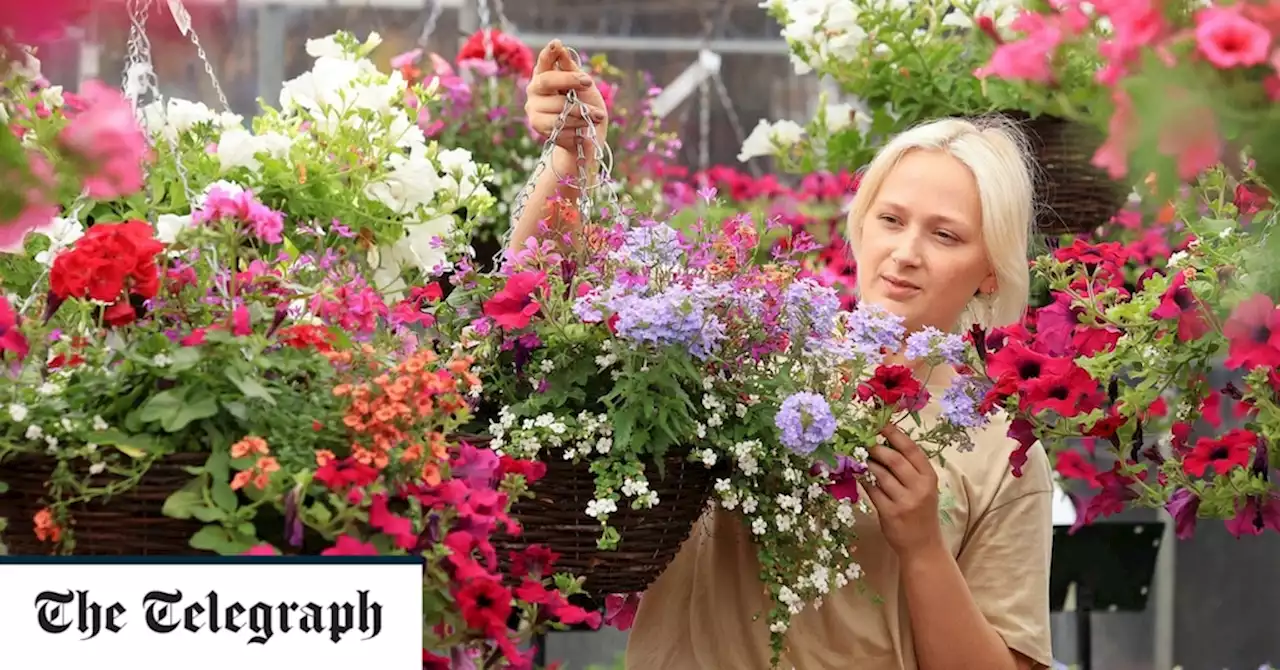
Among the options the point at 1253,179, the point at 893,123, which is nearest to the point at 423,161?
the point at 1253,179

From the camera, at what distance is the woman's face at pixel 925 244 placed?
1.82m

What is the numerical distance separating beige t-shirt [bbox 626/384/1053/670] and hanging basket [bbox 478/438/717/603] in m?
0.20

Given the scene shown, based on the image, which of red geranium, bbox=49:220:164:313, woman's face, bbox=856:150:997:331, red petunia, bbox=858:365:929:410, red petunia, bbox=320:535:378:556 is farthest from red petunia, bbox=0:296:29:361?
woman's face, bbox=856:150:997:331

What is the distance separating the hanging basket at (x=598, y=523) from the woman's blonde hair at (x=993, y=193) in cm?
59

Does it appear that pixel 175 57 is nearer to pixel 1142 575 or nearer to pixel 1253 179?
pixel 1253 179

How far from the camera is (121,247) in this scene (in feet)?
3.84

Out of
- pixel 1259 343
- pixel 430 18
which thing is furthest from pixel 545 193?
pixel 430 18

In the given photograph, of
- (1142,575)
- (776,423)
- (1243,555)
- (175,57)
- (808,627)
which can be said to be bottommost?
(1243,555)

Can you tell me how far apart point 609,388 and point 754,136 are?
1387mm

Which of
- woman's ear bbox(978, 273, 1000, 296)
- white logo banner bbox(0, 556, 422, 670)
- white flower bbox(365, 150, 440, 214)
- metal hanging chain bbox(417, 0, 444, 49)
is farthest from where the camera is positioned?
metal hanging chain bbox(417, 0, 444, 49)

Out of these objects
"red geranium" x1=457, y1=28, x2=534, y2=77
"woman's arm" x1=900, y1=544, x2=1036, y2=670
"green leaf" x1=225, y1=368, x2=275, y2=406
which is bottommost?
"woman's arm" x1=900, y1=544, x2=1036, y2=670

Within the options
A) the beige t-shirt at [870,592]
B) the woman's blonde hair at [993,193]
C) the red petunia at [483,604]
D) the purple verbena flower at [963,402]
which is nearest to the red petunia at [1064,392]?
the purple verbena flower at [963,402]

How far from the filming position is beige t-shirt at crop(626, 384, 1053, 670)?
5.57 ft

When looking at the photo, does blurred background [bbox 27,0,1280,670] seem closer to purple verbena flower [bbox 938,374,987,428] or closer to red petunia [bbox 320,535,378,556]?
purple verbena flower [bbox 938,374,987,428]
